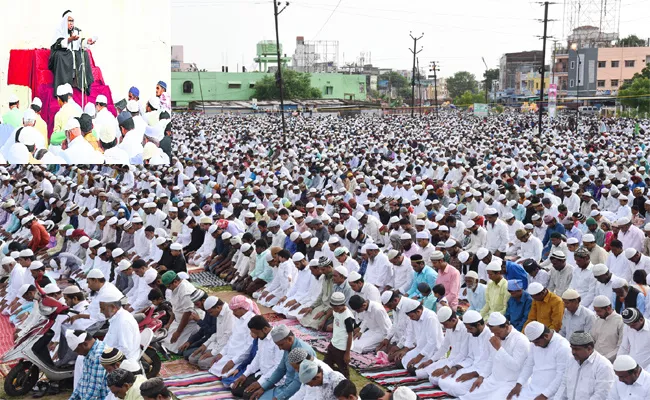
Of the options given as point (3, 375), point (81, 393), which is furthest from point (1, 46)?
point (81, 393)

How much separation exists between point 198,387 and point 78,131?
4726 millimetres

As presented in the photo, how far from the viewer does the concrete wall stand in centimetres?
912

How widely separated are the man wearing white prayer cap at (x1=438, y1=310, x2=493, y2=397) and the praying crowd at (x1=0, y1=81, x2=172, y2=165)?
5609mm

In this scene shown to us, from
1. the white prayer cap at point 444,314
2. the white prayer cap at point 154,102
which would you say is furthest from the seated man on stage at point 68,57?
the white prayer cap at point 444,314

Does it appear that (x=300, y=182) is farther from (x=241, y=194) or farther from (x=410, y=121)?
(x=410, y=121)

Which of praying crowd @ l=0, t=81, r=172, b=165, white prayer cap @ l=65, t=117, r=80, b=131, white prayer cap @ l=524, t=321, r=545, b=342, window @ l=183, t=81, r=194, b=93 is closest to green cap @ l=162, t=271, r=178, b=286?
white prayer cap @ l=524, t=321, r=545, b=342

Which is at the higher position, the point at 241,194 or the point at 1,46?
the point at 1,46

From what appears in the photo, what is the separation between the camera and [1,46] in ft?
29.8

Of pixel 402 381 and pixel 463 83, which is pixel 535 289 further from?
pixel 463 83

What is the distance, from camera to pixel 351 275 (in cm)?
643

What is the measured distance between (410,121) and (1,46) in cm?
2933

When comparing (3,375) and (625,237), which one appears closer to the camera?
(3,375)

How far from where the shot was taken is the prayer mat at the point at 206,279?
9.30m

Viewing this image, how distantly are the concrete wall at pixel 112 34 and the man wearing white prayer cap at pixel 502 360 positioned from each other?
247 inches
